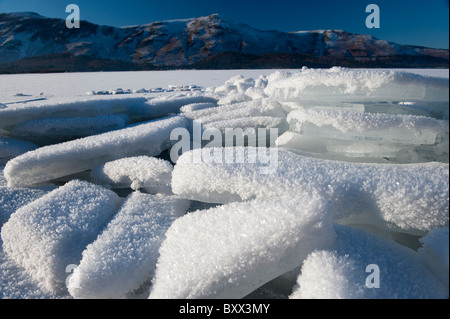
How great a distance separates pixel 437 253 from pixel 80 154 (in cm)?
159

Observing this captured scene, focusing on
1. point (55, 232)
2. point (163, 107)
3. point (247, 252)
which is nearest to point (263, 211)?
point (247, 252)

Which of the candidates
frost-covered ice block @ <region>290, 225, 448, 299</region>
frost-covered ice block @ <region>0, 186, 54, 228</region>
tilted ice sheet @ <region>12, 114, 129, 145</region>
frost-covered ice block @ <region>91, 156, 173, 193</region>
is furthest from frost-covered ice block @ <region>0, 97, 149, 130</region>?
frost-covered ice block @ <region>290, 225, 448, 299</region>

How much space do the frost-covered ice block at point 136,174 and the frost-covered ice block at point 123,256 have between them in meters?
0.20

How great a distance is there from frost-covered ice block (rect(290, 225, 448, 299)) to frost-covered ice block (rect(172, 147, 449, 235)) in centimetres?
11

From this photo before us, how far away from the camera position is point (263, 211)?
0.87 m

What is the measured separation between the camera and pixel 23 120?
217 centimetres

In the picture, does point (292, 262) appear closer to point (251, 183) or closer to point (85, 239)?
point (251, 183)

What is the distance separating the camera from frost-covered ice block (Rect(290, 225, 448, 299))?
27.7 inches

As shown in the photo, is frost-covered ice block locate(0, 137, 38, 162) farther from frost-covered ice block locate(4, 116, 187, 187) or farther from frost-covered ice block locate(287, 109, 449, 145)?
frost-covered ice block locate(287, 109, 449, 145)

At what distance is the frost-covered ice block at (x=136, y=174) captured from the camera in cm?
142

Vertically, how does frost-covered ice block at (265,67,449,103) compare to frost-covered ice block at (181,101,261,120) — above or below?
above

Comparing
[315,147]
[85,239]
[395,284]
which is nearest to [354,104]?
[315,147]

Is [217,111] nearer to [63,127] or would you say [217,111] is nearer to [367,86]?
[63,127]

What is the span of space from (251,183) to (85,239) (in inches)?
24.5
